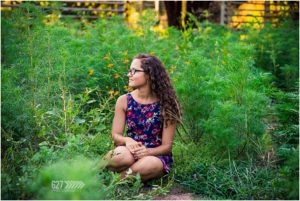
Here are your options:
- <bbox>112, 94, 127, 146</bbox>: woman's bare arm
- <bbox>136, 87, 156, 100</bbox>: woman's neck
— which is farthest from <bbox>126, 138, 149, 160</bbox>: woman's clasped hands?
<bbox>136, 87, 156, 100</bbox>: woman's neck

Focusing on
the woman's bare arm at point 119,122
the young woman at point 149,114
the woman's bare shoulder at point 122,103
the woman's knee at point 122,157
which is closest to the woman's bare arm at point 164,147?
the young woman at point 149,114

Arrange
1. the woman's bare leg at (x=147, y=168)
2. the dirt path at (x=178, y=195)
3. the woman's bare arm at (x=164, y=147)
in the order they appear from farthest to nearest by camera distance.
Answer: the woman's bare arm at (x=164, y=147) < the woman's bare leg at (x=147, y=168) < the dirt path at (x=178, y=195)

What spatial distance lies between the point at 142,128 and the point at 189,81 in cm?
86

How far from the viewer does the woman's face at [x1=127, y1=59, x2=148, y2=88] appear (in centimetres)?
431

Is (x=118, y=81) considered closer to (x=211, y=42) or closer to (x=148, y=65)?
(x=148, y=65)

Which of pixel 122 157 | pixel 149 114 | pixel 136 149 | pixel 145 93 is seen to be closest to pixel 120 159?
pixel 122 157

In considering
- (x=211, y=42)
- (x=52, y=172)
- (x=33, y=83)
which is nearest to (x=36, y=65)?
(x=33, y=83)

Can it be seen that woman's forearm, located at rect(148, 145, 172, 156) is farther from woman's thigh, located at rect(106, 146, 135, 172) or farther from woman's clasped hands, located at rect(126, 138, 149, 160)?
woman's thigh, located at rect(106, 146, 135, 172)

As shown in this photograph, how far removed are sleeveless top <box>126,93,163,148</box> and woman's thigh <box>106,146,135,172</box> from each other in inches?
11.1

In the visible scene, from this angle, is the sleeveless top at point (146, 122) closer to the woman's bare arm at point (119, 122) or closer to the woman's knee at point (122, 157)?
the woman's bare arm at point (119, 122)

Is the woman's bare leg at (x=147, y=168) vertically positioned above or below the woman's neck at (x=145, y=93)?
below

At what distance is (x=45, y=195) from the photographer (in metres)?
2.85

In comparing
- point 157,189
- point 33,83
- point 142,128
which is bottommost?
point 157,189

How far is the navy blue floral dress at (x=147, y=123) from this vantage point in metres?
4.33
